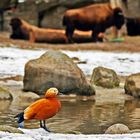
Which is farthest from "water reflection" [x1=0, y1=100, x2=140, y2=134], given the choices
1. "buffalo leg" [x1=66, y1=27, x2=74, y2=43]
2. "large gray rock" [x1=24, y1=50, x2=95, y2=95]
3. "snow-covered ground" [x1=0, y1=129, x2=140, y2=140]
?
"buffalo leg" [x1=66, y1=27, x2=74, y2=43]

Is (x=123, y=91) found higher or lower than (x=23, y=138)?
lower

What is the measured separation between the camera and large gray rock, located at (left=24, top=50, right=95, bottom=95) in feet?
46.4

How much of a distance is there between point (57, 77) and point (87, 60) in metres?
6.19

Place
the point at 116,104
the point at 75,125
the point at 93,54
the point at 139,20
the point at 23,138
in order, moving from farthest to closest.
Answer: the point at 139,20
the point at 93,54
the point at 116,104
the point at 75,125
the point at 23,138

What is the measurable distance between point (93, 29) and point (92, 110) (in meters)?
14.8

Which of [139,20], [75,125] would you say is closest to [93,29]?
[139,20]

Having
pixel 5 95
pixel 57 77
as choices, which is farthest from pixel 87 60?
pixel 5 95

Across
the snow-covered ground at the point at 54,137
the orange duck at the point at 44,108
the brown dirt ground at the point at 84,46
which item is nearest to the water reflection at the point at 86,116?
the orange duck at the point at 44,108

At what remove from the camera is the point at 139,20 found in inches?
1141

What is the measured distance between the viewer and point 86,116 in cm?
1107

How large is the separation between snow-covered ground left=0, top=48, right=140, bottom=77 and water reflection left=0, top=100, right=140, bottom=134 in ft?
15.5

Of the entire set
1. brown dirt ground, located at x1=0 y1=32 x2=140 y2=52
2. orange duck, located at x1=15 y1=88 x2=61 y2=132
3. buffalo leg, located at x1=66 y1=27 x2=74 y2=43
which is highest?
orange duck, located at x1=15 y1=88 x2=61 y2=132

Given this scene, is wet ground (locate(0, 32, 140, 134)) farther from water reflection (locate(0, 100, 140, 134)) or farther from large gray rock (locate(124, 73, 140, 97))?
large gray rock (locate(124, 73, 140, 97))

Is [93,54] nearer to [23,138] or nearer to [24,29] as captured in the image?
[24,29]
